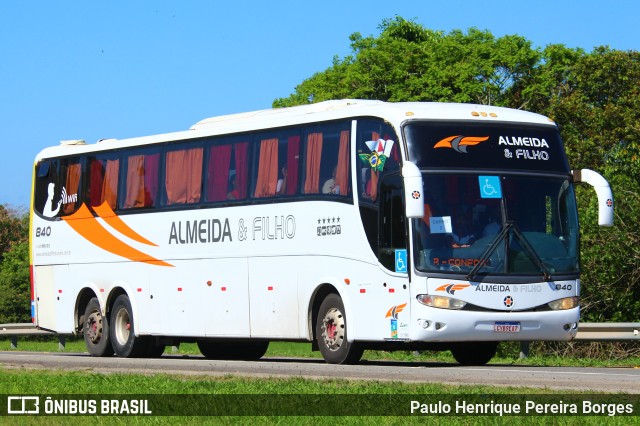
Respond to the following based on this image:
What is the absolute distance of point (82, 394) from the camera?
14203 mm

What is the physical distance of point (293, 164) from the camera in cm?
2175

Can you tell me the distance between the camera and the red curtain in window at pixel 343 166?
66.9 ft

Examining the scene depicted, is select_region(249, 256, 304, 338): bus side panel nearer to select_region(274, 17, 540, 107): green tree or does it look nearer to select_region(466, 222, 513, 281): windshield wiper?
select_region(466, 222, 513, 281): windshield wiper

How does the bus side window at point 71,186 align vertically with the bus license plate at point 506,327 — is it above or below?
above

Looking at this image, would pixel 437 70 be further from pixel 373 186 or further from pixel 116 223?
pixel 373 186

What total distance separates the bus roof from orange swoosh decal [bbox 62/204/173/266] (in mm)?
1526

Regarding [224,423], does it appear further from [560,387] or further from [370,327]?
[370,327]

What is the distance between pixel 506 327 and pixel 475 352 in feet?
8.18

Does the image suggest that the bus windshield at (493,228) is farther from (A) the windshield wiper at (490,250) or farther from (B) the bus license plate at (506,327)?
(B) the bus license plate at (506,327)

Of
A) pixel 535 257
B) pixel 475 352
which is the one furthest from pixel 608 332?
pixel 535 257

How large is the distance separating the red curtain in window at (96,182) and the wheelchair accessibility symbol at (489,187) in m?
9.70

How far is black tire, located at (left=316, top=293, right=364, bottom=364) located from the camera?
2055 cm

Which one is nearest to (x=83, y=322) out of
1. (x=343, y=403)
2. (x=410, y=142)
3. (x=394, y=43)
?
(x=410, y=142)

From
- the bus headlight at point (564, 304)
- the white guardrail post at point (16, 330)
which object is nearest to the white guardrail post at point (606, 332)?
the bus headlight at point (564, 304)
